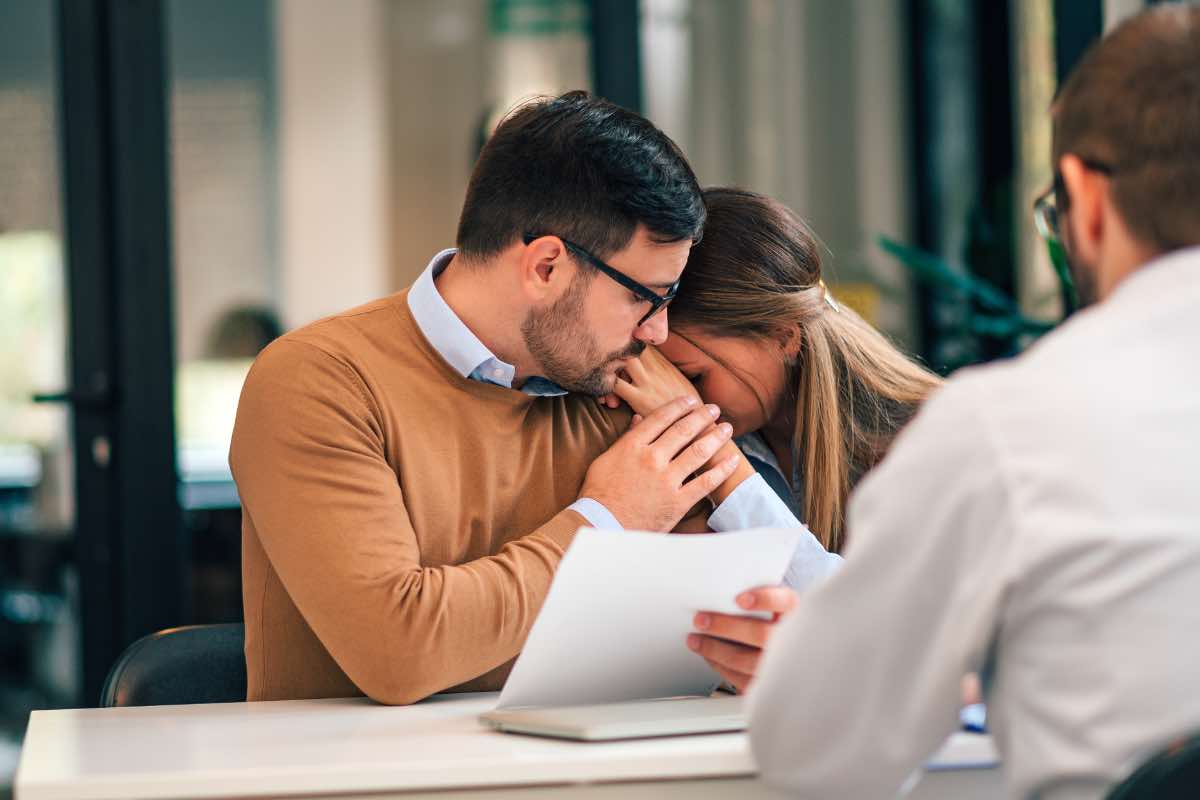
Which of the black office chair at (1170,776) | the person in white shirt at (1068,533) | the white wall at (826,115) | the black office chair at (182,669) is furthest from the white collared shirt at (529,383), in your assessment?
the white wall at (826,115)

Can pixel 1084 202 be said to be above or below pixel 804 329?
above

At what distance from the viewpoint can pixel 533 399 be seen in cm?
189

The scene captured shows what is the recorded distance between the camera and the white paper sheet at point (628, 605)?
135 cm

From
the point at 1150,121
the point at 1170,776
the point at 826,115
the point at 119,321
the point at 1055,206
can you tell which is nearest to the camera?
the point at 1170,776

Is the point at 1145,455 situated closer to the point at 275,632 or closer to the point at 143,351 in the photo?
the point at 275,632

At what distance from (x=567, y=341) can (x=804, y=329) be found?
0.40 m

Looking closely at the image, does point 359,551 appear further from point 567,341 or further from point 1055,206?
point 1055,206

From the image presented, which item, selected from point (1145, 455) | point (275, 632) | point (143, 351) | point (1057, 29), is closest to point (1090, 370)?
point (1145, 455)

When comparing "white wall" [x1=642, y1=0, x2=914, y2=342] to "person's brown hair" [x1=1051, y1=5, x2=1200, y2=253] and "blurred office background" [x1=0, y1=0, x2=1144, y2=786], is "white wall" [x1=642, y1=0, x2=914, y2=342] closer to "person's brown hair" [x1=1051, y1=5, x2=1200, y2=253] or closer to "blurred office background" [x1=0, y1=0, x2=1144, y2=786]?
"blurred office background" [x1=0, y1=0, x2=1144, y2=786]

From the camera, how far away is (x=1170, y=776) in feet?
2.90

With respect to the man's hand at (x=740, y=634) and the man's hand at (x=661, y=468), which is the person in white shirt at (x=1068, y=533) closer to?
the man's hand at (x=740, y=634)

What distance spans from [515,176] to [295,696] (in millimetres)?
721

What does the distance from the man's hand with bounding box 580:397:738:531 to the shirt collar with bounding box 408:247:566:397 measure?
181 mm

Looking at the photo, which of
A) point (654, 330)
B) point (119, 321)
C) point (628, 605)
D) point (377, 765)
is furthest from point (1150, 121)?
point (119, 321)
